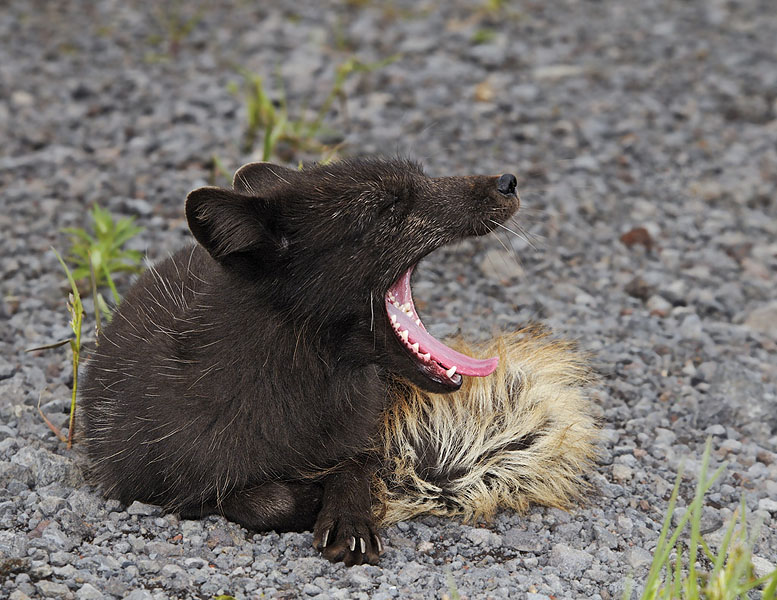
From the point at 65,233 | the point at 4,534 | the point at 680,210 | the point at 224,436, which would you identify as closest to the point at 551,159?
the point at 680,210

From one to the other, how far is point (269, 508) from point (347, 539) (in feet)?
1.24

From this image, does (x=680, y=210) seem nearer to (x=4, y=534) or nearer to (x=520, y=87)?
(x=520, y=87)

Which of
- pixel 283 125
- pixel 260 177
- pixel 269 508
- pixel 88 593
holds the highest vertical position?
pixel 260 177

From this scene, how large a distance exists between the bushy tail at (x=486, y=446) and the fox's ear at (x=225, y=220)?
3.91 feet

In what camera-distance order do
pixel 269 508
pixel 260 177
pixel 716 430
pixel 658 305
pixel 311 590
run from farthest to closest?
1. pixel 658 305
2. pixel 716 430
3. pixel 260 177
4. pixel 269 508
5. pixel 311 590

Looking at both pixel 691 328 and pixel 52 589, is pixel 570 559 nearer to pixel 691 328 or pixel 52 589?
pixel 52 589

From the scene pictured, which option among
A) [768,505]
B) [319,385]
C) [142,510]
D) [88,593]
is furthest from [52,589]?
[768,505]

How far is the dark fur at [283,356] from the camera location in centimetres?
406

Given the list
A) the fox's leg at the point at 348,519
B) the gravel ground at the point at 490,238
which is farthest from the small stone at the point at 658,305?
the fox's leg at the point at 348,519

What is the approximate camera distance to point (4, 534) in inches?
159

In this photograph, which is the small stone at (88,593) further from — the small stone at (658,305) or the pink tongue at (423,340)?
the small stone at (658,305)

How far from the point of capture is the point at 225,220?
3.90 m

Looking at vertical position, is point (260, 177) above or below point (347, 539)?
above

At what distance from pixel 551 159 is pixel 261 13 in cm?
387
